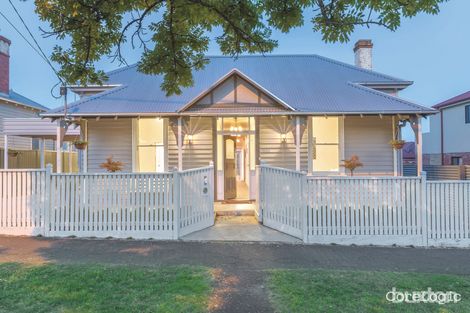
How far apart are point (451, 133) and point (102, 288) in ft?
79.9

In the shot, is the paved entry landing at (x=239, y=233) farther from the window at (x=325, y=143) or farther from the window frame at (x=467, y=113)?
the window frame at (x=467, y=113)

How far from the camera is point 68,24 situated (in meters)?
5.57

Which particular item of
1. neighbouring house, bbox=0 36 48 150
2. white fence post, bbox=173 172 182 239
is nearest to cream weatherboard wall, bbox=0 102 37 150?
neighbouring house, bbox=0 36 48 150

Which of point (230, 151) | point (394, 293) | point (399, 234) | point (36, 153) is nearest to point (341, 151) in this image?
point (230, 151)

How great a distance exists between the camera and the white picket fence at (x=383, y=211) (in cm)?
662

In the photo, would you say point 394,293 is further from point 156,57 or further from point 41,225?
point 41,225


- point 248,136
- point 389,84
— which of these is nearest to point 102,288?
point 248,136

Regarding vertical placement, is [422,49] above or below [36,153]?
above

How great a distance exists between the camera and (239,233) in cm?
743

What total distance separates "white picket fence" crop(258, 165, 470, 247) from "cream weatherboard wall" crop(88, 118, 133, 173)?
275 inches

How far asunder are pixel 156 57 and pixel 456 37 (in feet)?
345

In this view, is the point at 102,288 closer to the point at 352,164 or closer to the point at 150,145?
the point at 150,145

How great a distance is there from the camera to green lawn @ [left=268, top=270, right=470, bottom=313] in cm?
366

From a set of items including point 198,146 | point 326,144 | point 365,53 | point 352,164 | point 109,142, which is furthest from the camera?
point 365,53
